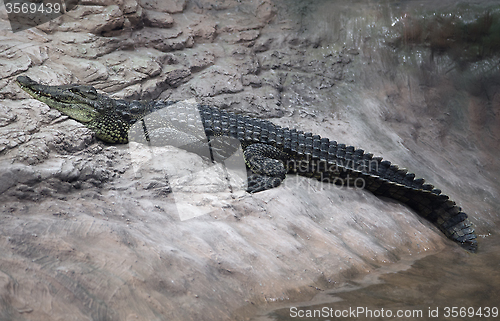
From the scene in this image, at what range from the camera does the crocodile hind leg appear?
12.9 feet

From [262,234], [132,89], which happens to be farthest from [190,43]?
[262,234]

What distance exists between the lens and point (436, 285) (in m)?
2.96

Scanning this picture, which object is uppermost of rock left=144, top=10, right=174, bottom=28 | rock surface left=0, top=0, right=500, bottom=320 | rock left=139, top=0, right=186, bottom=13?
rock left=139, top=0, right=186, bottom=13

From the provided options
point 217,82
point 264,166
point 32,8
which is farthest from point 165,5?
point 264,166

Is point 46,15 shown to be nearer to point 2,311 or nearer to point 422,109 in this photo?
point 2,311

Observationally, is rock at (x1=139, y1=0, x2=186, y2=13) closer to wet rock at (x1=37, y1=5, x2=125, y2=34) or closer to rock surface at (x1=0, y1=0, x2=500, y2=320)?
rock surface at (x1=0, y1=0, x2=500, y2=320)

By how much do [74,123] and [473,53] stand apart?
680 centimetres
